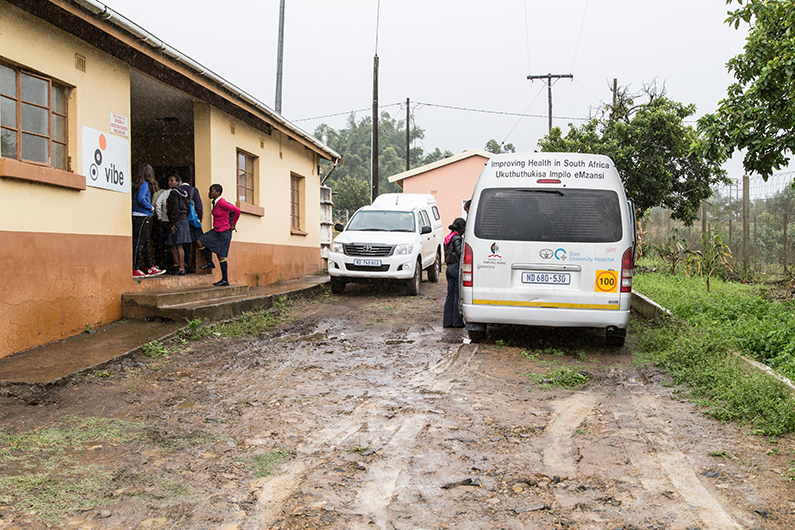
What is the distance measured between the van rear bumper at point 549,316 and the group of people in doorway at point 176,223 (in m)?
4.66

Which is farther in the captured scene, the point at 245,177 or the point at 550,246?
the point at 245,177

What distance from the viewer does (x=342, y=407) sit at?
16.9 feet

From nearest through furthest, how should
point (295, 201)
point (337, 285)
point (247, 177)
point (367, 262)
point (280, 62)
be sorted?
point (367, 262) → point (337, 285) → point (247, 177) → point (295, 201) → point (280, 62)

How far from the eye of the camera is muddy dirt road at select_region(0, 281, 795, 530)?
3.20 meters

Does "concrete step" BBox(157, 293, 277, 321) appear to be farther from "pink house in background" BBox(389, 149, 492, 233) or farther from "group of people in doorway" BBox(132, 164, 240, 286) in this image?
"pink house in background" BBox(389, 149, 492, 233)

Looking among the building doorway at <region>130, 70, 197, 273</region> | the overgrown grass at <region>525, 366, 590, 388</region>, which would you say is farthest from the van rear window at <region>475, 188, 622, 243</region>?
the building doorway at <region>130, 70, 197, 273</region>

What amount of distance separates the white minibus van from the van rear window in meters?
0.01

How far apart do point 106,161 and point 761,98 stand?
25.8 feet

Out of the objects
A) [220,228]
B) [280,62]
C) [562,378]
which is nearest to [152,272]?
[220,228]

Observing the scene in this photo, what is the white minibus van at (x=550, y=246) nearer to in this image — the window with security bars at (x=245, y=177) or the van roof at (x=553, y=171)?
the van roof at (x=553, y=171)

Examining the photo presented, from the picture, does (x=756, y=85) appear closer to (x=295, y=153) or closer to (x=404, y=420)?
(x=404, y=420)

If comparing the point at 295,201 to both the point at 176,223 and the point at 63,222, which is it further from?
the point at 63,222

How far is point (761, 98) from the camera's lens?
6.99 meters

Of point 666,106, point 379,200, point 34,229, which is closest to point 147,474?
point 34,229
